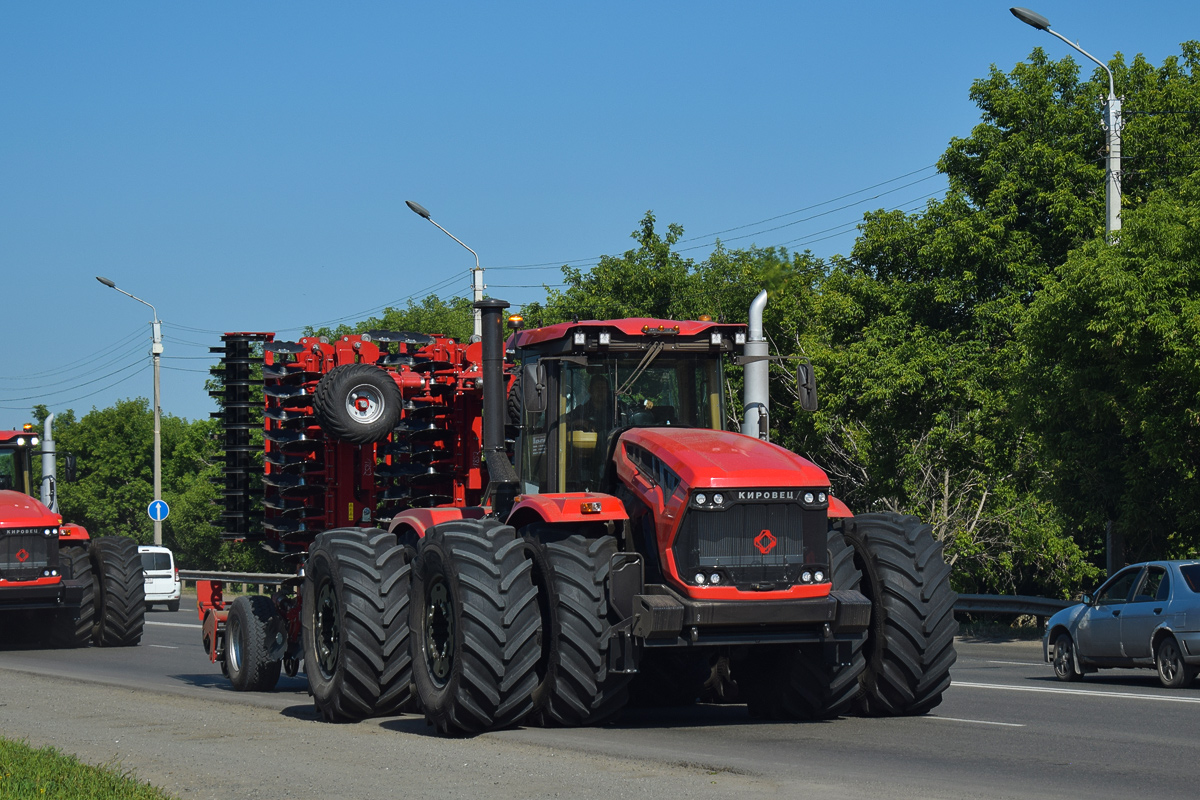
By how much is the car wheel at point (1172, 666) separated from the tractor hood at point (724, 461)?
23.3ft

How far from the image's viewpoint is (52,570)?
76.3 feet

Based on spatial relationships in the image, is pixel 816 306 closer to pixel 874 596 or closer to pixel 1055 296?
pixel 1055 296

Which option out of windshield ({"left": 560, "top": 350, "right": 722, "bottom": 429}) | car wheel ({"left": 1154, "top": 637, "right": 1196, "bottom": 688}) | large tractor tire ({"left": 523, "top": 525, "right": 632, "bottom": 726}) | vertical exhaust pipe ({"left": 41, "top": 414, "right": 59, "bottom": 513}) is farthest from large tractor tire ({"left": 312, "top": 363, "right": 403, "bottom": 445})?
vertical exhaust pipe ({"left": 41, "top": 414, "right": 59, "bottom": 513})

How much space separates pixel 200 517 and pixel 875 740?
72.5m

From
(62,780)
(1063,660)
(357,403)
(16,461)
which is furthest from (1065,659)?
(16,461)

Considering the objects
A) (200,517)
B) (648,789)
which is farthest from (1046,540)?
(200,517)

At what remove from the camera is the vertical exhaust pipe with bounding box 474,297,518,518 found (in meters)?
13.2

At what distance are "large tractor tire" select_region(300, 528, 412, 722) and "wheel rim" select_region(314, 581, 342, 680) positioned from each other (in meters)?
0.17

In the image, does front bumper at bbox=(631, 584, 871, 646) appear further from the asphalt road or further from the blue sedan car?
the blue sedan car

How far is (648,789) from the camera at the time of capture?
892cm

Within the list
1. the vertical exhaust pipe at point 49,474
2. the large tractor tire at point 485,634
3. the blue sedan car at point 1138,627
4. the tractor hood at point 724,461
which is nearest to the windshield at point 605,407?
the tractor hood at point 724,461

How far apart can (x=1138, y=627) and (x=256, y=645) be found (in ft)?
32.3

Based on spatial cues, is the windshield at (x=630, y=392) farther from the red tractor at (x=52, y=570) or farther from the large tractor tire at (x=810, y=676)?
the red tractor at (x=52, y=570)

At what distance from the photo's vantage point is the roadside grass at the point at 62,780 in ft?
29.3
